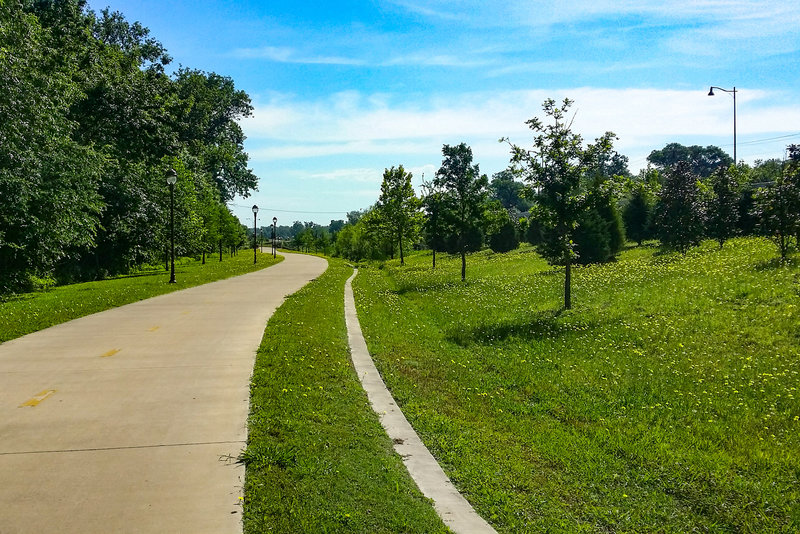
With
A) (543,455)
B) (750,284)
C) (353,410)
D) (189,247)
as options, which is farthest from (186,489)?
(189,247)

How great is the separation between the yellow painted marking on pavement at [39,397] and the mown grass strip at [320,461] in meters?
2.34

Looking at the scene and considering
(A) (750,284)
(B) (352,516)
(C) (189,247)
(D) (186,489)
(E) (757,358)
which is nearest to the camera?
(B) (352,516)

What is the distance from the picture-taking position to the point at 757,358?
8336 millimetres

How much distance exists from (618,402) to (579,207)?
779 centimetres

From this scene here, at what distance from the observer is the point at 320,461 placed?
468 centimetres

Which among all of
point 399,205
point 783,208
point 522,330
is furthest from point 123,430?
point 399,205

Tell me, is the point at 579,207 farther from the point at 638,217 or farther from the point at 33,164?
the point at 638,217

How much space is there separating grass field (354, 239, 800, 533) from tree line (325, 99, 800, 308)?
2.78 m

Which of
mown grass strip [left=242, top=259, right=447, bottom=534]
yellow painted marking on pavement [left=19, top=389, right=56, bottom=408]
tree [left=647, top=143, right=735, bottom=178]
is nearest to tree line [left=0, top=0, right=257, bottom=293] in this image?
yellow painted marking on pavement [left=19, top=389, right=56, bottom=408]

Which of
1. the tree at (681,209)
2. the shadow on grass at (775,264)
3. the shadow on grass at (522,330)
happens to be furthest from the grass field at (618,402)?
the tree at (681,209)

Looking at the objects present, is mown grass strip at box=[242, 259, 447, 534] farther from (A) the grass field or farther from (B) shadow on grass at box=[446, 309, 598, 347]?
(B) shadow on grass at box=[446, 309, 598, 347]

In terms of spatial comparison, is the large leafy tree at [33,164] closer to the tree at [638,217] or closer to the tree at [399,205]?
the tree at [399,205]

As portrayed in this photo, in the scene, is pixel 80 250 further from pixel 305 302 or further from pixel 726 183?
pixel 726 183

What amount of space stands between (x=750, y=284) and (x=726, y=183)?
667 inches
